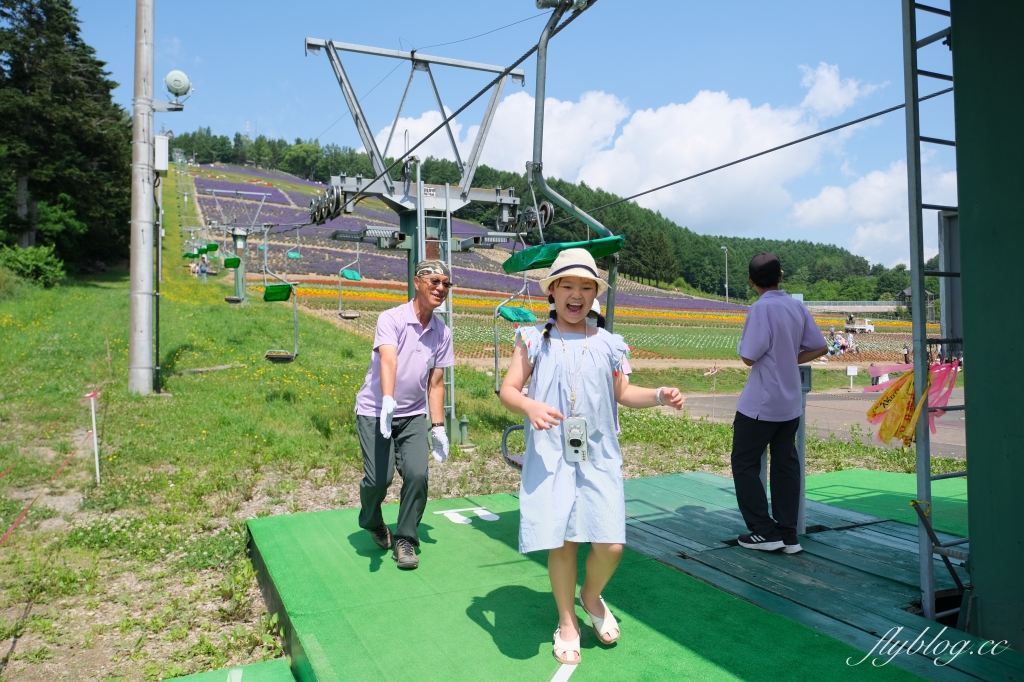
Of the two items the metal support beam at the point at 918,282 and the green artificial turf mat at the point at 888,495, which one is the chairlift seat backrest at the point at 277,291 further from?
the metal support beam at the point at 918,282

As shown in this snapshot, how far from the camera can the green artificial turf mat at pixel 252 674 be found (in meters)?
3.60

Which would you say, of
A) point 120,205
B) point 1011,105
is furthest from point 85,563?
point 120,205

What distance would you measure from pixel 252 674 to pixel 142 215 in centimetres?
1121

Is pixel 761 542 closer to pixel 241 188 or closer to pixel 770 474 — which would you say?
pixel 770 474

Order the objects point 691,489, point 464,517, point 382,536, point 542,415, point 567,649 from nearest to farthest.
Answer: point 542,415 < point 567,649 < point 382,536 < point 464,517 < point 691,489

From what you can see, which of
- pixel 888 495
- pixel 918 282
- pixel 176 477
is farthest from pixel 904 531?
pixel 176 477

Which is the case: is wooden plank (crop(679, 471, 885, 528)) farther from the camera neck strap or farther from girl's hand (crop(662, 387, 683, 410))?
the camera neck strap

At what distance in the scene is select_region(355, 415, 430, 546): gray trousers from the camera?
4.70 meters

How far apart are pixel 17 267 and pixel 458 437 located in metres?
31.8

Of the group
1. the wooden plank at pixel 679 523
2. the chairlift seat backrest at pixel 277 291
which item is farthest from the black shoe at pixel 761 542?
the chairlift seat backrest at pixel 277 291

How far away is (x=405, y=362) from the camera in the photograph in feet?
15.5

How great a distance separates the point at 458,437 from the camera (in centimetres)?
991

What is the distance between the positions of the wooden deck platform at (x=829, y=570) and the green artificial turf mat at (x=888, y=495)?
299 mm

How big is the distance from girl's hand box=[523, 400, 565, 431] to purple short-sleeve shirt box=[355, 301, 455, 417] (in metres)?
1.80
